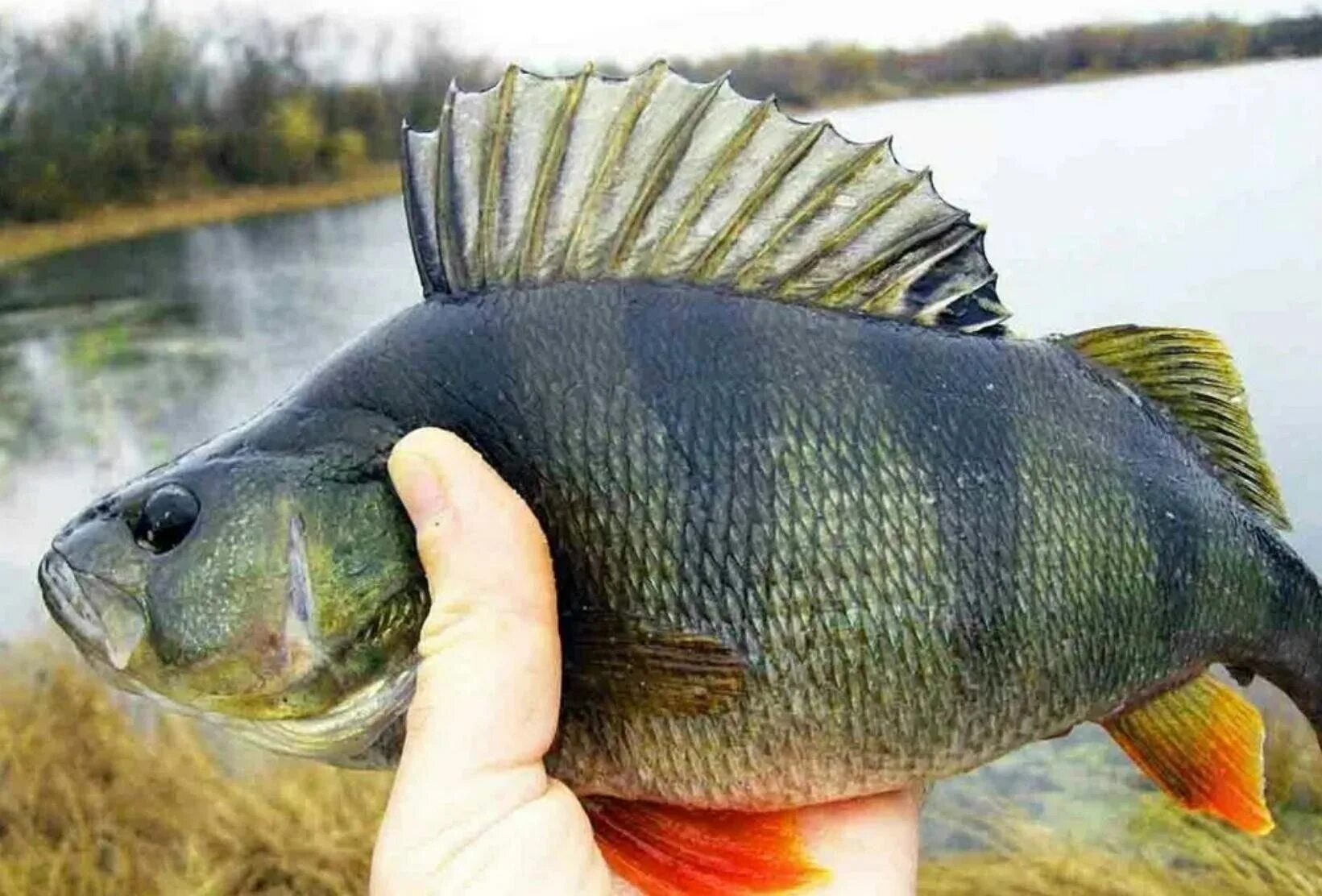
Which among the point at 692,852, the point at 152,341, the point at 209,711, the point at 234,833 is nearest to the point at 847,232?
the point at 692,852

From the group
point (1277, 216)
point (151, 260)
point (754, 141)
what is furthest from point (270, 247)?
point (754, 141)

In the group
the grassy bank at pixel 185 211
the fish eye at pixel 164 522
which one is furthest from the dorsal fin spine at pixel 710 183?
the grassy bank at pixel 185 211

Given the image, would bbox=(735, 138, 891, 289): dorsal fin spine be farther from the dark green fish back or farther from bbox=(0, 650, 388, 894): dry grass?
bbox=(0, 650, 388, 894): dry grass

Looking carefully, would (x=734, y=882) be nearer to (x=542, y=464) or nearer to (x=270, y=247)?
(x=542, y=464)

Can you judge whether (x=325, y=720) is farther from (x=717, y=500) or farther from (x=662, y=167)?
(x=662, y=167)

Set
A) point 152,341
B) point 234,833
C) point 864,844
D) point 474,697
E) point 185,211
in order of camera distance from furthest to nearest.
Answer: point 185,211, point 152,341, point 234,833, point 864,844, point 474,697

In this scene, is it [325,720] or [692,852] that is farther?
[692,852]

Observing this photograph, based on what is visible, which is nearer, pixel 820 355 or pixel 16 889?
pixel 820 355
